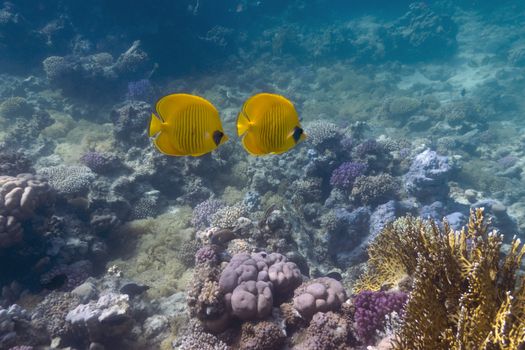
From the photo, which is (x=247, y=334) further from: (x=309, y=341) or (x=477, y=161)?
(x=477, y=161)

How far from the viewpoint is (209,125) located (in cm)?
215

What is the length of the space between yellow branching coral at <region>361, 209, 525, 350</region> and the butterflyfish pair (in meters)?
1.55

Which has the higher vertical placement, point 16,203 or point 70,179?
point 16,203

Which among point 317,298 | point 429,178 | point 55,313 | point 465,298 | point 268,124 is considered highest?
point 268,124

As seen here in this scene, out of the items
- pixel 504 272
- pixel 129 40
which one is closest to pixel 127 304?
pixel 504 272

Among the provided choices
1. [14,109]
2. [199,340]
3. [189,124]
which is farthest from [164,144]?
[14,109]

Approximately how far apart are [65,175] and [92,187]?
3.28 feet

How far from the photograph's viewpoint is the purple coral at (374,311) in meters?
3.41

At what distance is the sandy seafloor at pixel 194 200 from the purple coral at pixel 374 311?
0.04 meters

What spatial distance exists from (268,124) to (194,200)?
716 centimetres

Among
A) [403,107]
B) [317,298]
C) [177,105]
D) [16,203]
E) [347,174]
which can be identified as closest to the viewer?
[177,105]

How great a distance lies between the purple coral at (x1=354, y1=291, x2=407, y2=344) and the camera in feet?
11.2

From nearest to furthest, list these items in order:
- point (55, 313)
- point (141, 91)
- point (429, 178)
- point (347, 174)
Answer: point (55, 313)
point (429, 178)
point (347, 174)
point (141, 91)

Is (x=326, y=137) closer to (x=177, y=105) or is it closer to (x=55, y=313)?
(x=55, y=313)
